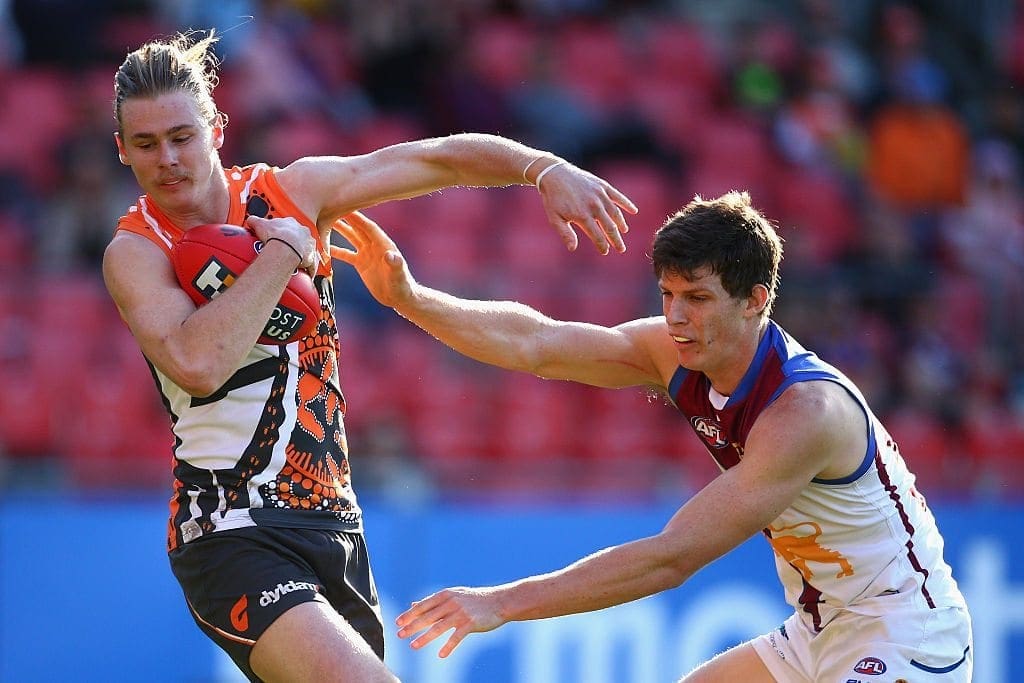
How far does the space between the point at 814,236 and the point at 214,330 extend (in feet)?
26.1

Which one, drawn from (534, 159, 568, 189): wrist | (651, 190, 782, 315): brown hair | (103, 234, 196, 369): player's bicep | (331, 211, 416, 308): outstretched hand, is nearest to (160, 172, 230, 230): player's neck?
(103, 234, 196, 369): player's bicep

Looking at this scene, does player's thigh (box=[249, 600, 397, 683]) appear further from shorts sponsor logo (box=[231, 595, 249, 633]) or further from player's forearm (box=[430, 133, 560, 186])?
player's forearm (box=[430, 133, 560, 186])

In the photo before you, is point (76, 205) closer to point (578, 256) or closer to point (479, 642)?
point (578, 256)

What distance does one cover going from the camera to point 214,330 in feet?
14.7

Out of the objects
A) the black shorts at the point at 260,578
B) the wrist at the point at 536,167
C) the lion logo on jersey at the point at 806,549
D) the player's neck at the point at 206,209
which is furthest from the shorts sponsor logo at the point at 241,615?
the lion logo on jersey at the point at 806,549

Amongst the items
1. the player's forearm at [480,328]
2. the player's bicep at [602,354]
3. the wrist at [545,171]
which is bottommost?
the player's bicep at [602,354]

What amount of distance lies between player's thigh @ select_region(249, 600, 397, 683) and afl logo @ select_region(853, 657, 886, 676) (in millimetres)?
1690

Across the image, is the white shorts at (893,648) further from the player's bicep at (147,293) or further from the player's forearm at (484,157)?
the player's bicep at (147,293)

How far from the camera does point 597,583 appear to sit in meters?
4.53

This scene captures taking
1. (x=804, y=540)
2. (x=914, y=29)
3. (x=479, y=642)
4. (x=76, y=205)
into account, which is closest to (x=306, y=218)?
(x=804, y=540)

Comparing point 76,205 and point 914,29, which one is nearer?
point 76,205

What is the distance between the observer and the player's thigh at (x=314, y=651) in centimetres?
432

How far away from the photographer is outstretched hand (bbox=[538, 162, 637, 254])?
16.0 feet

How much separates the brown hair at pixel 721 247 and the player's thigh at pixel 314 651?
160 cm
